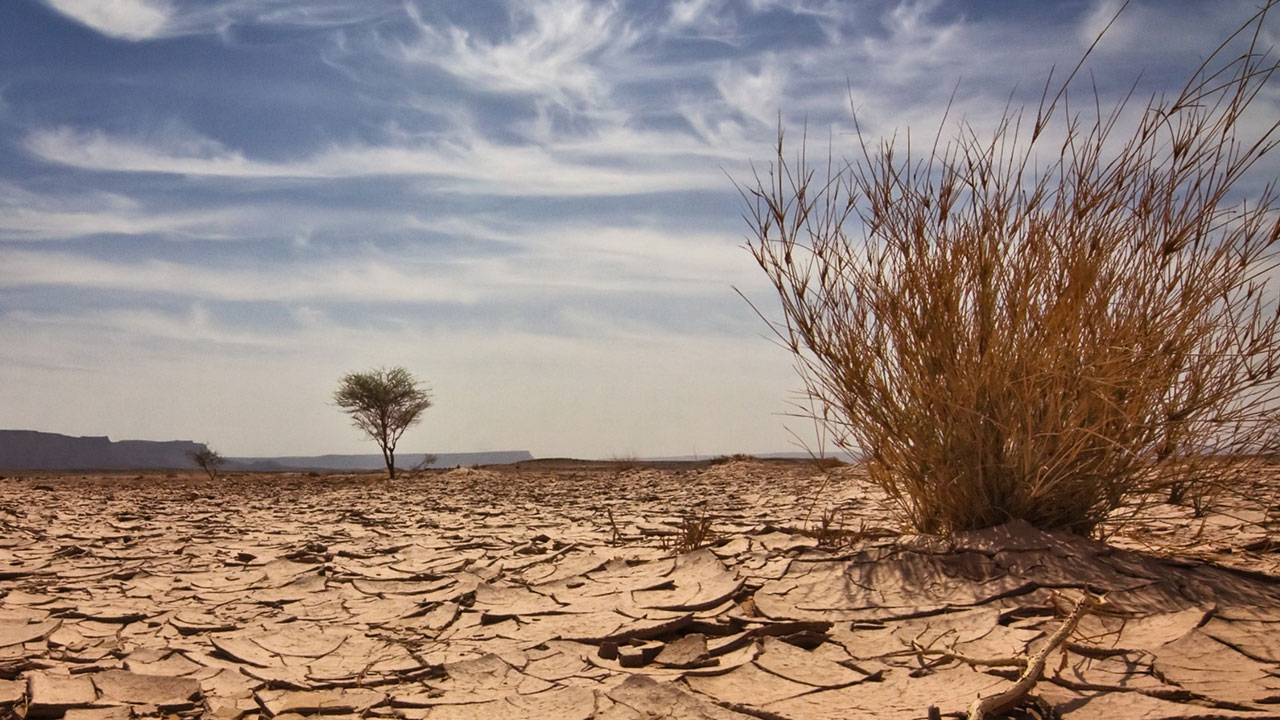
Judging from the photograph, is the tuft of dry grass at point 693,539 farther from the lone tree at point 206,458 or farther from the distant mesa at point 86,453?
the distant mesa at point 86,453

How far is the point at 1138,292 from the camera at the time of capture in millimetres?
3016

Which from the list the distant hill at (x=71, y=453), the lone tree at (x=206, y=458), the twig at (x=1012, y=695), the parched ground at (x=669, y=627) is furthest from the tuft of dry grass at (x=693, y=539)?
the distant hill at (x=71, y=453)

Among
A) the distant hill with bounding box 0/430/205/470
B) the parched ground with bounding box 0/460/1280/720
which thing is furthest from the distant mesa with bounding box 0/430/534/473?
the parched ground with bounding box 0/460/1280/720

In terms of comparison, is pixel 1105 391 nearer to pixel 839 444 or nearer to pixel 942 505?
pixel 942 505

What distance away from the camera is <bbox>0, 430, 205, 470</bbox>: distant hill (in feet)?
274

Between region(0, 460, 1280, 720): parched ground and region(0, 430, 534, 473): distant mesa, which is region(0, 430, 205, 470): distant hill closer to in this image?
region(0, 430, 534, 473): distant mesa

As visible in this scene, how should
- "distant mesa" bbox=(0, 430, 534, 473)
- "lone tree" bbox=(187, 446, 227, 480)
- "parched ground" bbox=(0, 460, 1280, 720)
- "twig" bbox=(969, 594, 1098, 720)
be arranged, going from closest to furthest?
"twig" bbox=(969, 594, 1098, 720) → "parched ground" bbox=(0, 460, 1280, 720) → "lone tree" bbox=(187, 446, 227, 480) → "distant mesa" bbox=(0, 430, 534, 473)

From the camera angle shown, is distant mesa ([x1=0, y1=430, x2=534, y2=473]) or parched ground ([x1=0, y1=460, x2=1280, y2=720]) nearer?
parched ground ([x1=0, y1=460, x2=1280, y2=720])

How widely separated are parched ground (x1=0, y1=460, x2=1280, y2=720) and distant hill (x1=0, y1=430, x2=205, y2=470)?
283 feet

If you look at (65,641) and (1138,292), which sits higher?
(1138,292)

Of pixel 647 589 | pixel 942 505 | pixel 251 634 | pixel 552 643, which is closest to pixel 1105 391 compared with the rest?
pixel 942 505

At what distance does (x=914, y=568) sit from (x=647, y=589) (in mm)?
1045

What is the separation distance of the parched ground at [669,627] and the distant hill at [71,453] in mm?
86277

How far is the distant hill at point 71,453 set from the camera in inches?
3292
